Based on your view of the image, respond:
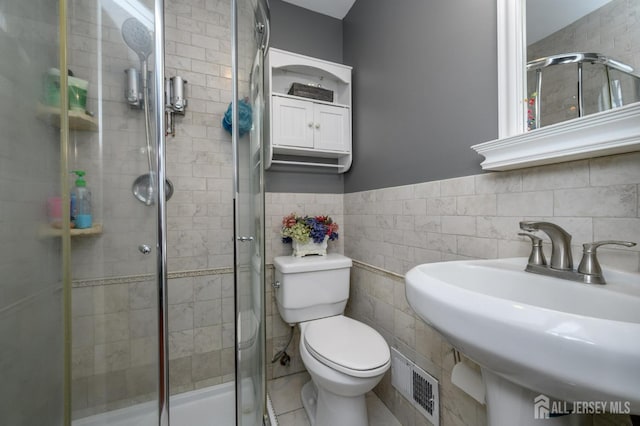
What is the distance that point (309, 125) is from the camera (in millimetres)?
1566

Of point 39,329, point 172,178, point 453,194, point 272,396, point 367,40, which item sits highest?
point 367,40

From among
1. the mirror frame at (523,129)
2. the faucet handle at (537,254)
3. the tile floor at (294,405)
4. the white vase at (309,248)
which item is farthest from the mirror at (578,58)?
the tile floor at (294,405)

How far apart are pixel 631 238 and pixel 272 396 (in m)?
1.72

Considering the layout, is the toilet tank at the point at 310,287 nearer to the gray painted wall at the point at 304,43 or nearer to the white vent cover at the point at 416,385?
the white vent cover at the point at 416,385

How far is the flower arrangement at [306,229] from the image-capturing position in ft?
4.96

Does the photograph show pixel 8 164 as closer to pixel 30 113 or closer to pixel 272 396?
pixel 30 113

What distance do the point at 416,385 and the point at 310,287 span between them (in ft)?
2.27

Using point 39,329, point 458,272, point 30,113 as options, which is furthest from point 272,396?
point 30,113

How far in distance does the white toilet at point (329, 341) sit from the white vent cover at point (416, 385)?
203mm

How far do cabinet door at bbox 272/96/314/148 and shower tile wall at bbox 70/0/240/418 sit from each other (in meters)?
0.38

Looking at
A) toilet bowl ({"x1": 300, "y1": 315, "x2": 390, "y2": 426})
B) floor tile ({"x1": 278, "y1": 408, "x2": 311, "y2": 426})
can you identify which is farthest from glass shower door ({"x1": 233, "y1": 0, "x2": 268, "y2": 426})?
toilet bowl ({"x1": 300, "y1": 315, "x2": 390, "y2": 426})

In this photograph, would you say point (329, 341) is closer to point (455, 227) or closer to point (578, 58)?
point (455, 227)

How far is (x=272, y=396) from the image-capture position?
145 centimetres

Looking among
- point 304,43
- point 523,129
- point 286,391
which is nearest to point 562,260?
point 523,129
